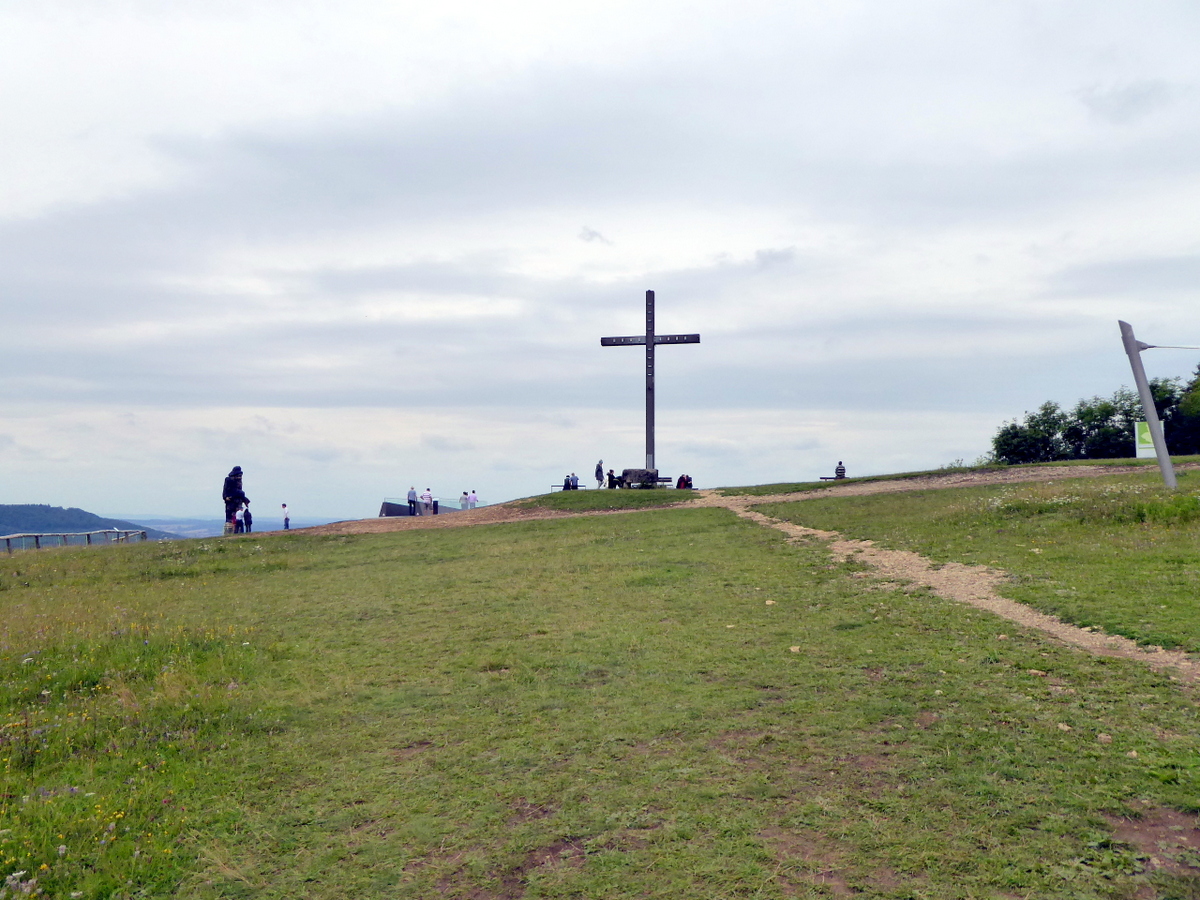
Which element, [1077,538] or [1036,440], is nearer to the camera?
[1077,538]

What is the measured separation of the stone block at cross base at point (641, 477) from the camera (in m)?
39.1

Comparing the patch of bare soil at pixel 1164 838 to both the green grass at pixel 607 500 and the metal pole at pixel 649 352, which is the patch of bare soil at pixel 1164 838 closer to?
the green grass at pixel 607 500

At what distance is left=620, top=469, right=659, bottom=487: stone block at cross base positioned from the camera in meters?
39.1

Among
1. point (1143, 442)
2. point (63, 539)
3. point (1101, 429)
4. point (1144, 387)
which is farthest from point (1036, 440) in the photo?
point (63, 539)

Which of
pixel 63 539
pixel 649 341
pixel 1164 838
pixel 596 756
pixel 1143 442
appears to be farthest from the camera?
pixel 649 341

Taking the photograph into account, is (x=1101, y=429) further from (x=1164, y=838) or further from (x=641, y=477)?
(x=1164, y=838)

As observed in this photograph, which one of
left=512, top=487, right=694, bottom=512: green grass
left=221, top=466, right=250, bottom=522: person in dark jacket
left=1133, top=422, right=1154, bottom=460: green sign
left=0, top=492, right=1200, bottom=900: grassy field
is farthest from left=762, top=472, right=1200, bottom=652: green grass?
left=221, top=466, right=250, bottom=522: person in dark jacket

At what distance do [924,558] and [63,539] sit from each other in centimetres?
2965

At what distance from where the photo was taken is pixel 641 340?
126ft

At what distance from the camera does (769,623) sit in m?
12.1

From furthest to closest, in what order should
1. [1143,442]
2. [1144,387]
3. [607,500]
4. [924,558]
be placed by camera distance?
[607,500] → [1143,442] → [1144,387] → [924,558]

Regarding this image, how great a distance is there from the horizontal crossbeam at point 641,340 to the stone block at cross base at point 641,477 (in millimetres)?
5740

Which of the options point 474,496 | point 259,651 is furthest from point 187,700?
point 474,496

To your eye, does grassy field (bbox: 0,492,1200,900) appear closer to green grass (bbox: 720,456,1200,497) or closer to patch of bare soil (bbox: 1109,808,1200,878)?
patch of bare soil (bbox: 1109,808,1200,878)
